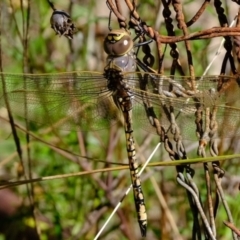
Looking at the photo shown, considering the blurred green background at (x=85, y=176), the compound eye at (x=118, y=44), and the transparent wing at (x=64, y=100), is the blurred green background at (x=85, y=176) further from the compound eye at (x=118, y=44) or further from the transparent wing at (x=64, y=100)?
the compound eye at (x=118, y=44)

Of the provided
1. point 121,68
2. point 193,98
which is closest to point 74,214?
point 121,68

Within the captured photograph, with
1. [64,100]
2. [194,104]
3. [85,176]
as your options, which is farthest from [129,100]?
[85,176]

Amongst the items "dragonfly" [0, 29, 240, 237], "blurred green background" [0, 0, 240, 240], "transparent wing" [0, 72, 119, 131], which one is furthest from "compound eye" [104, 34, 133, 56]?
"blurred green background" [0, 0, 240, 240]

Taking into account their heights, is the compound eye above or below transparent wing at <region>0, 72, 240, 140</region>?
above

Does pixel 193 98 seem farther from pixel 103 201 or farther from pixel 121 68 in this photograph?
pixel 103 201

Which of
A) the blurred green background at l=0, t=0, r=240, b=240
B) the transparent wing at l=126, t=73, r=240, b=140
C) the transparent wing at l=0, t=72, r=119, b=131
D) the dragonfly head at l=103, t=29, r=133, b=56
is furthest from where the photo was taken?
the blurred green background at l=0, t=0, r=240, b=240

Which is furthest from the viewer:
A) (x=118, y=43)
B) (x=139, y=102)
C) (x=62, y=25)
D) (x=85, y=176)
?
(x=85, y=176)

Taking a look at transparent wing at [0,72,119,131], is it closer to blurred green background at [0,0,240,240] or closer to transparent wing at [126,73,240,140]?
transparent wing at [126,73,240,140]

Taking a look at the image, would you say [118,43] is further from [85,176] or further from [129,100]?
[85,176]
